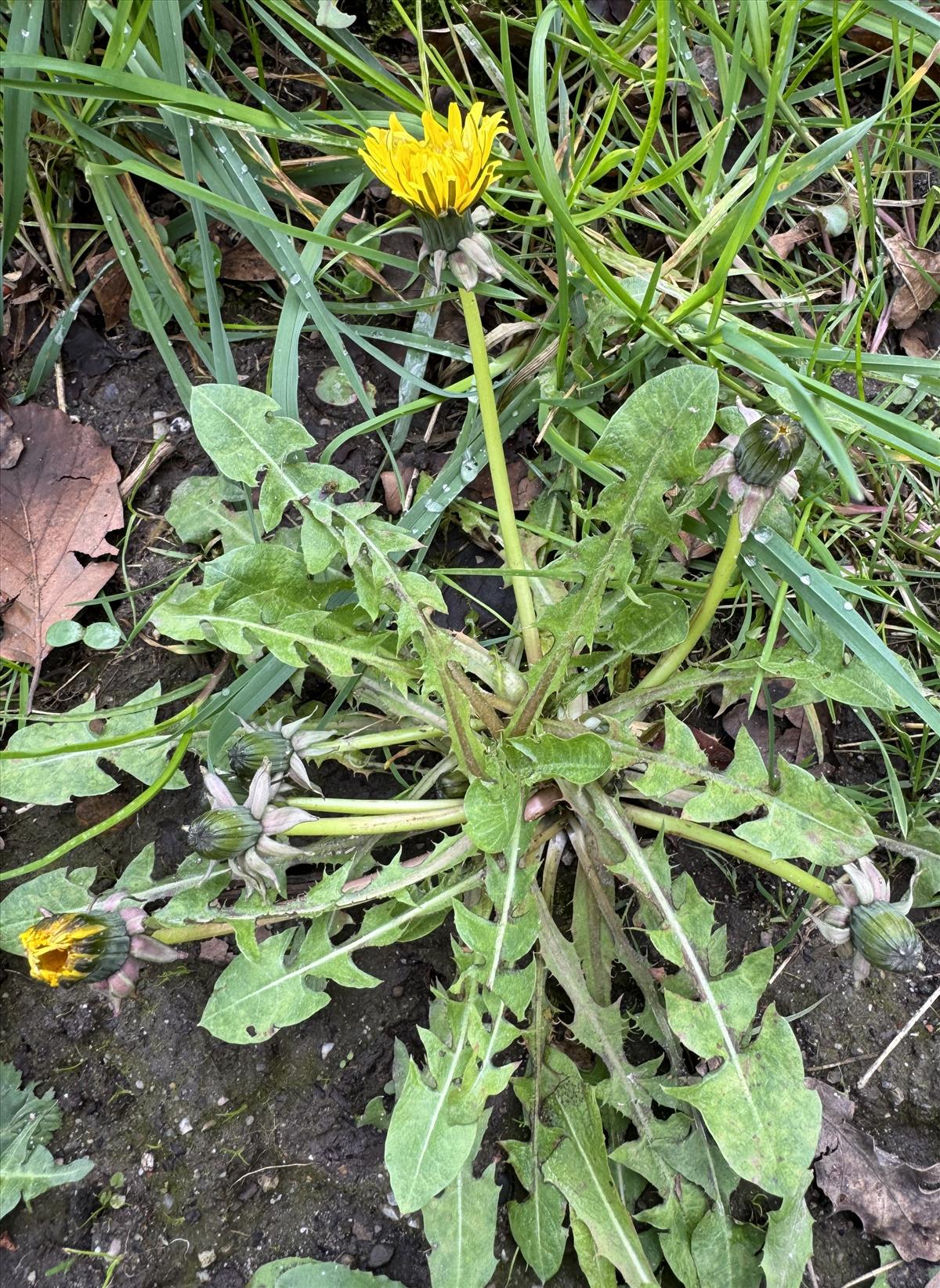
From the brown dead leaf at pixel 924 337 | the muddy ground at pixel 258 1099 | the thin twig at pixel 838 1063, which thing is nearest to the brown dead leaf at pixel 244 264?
the muddy ground at pixel 258 1099

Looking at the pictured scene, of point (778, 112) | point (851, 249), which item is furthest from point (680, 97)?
point (851, 249)

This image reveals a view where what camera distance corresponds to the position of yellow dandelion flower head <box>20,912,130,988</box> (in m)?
1.74

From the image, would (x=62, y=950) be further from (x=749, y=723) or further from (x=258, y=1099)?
(x=749, y=723)

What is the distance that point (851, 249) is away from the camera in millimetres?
2529

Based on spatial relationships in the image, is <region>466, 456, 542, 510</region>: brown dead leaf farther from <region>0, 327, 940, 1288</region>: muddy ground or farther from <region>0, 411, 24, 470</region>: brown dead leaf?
<region>0, 411, 24, 470</region>: brown dead leaf

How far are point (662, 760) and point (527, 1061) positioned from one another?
790 millimetres

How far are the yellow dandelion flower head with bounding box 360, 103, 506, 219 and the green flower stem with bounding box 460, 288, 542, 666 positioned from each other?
0.57ft

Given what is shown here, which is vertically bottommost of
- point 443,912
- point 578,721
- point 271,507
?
point 443,912

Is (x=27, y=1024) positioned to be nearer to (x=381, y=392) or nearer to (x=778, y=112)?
(x=381, y=392)

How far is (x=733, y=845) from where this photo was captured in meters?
1.88

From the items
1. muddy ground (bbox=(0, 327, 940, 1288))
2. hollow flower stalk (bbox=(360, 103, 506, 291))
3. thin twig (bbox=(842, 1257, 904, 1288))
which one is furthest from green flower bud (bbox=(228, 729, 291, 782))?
thin twig (bbox=(842, 1257, 904, 1288))

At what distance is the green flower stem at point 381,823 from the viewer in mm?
1840

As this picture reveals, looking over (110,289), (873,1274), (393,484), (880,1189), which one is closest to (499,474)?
(393,484)

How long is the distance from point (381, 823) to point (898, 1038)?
1.34 meters
